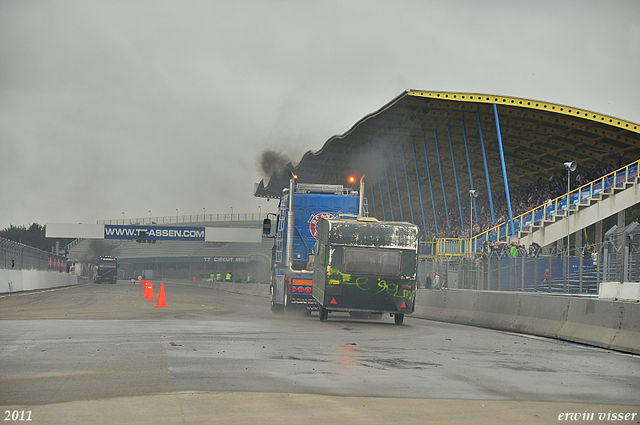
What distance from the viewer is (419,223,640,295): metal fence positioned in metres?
16.1

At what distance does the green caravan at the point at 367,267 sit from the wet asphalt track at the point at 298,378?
474cm

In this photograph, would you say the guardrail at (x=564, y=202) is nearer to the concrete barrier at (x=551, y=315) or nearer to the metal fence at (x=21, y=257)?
the concrete barrier at (x=551, y=315)

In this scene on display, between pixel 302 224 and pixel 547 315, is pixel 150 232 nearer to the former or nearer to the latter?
pixel 302 224

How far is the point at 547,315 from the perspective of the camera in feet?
60.1

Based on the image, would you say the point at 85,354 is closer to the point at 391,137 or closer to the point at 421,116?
the point at 421,116

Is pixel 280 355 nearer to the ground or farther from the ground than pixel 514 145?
nearer to the ground

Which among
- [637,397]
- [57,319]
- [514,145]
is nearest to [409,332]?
[57,319]

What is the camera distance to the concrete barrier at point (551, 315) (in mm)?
14641

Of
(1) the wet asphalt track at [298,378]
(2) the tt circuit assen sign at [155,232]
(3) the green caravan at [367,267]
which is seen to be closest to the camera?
(1) the wet asphalt track at [298,378]

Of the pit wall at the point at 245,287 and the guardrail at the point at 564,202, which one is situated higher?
the guardrail at the point at 564,202

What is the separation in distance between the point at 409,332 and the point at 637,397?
997 centimetres

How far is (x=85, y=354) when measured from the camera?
37.6 ft

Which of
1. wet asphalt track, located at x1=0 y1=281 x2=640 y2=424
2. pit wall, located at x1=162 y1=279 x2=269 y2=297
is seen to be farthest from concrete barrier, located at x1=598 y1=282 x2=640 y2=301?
pit wall, located at x1=162 y1=279 x2=269 y2=297

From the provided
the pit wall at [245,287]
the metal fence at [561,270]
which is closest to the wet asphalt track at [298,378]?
the metal fence at [561,270]
